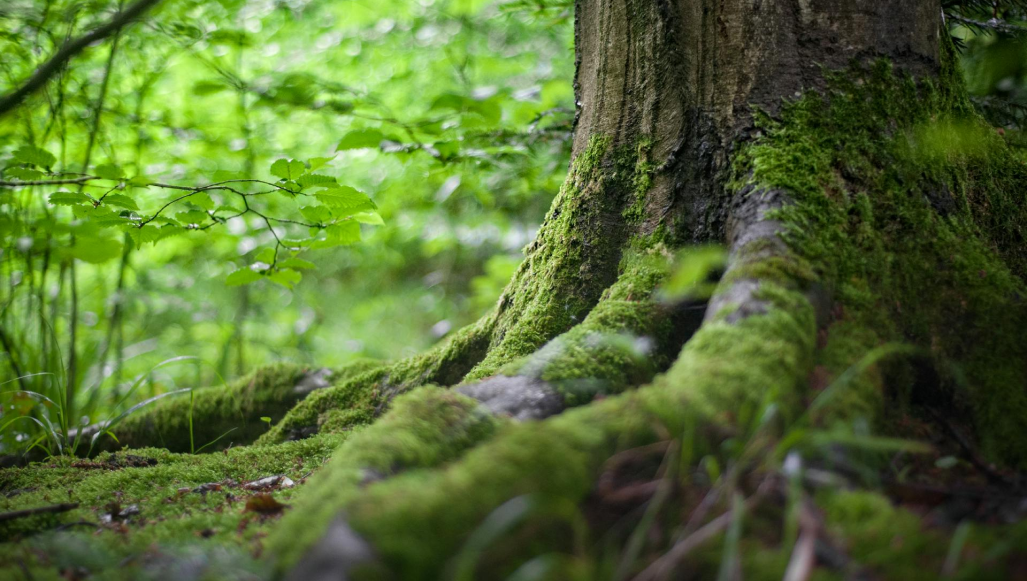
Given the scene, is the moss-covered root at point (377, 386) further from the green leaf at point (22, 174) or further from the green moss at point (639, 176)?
the green leaf at point (22, 174)

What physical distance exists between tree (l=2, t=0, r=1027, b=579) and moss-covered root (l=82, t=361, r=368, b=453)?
63 cm

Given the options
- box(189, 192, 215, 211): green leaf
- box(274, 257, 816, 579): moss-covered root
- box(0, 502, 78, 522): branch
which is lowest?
box(0, 502, 78, 522): branch

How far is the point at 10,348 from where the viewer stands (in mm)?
3443

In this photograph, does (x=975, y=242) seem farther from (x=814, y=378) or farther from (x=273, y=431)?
(x=273, y=431)

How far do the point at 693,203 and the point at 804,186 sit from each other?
1.19 feet

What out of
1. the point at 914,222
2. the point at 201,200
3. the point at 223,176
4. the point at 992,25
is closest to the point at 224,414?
the point at 201,200

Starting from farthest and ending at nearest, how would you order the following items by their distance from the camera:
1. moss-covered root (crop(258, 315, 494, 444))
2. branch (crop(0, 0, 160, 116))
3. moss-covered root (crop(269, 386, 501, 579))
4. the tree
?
moss-covered root (crop(258, 315, 494, 444)) → branch (crop(0, 0, 160, 116)) → moss-covered root (crop(269, 386, 501, 579)) → the tree

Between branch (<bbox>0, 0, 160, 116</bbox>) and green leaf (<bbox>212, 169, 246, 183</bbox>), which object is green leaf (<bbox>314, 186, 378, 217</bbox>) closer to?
green leaf (<bbox>212, 169, 246, 183</bbox>)

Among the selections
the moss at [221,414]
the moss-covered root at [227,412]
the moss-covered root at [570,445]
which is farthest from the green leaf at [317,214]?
the moss-covered root at [570,445]

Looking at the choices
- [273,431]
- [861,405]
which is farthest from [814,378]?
[273,431]

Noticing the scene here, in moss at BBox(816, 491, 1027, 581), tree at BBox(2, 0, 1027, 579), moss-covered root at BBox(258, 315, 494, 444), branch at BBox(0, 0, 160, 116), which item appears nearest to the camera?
moss at BBox(816, 491, 1027, 581)

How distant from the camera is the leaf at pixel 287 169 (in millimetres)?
2084

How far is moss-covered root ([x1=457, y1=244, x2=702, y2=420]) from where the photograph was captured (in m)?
1.55

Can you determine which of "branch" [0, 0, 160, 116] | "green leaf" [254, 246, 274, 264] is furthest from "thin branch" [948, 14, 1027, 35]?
"green leaf" [254, 246, 274, 264]
